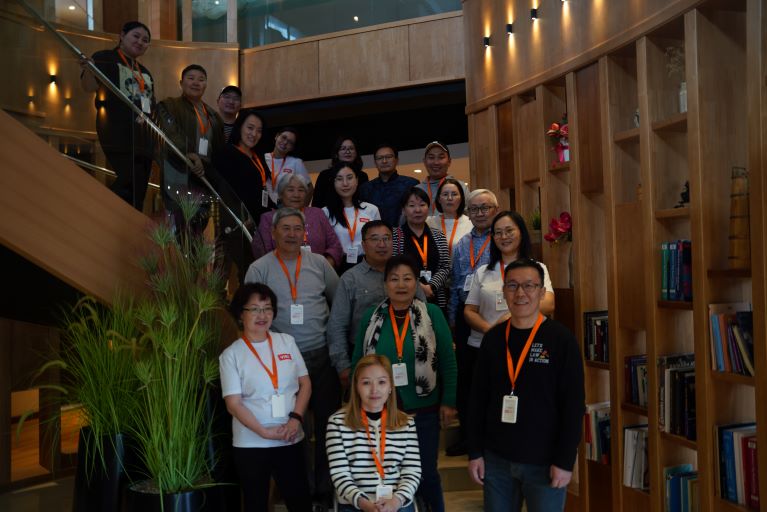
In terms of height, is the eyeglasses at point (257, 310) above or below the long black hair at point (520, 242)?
below

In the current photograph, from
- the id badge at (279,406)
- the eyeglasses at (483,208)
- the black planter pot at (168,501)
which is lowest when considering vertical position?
the black planter pot at (168,501)

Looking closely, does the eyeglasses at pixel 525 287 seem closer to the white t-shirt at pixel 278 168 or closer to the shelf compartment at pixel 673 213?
the shelf compartment at pixel 673 213

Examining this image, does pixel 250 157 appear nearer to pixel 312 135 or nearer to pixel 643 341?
pixel 643 341

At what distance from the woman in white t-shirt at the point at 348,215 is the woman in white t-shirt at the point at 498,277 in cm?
126

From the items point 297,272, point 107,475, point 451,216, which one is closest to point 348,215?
point 451,216

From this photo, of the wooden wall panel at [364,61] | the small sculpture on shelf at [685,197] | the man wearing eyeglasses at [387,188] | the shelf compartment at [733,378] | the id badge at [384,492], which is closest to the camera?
the id badge at [384,492]

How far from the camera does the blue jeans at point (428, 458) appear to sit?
3818mm

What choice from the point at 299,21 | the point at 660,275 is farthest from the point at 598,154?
the point at 299,21

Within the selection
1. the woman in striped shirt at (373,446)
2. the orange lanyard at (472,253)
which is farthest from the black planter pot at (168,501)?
the orange lanyard at (472,253)

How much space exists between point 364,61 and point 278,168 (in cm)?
346

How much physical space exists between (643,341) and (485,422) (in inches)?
66.6

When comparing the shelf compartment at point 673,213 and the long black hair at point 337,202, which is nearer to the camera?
the shelf compartment at point 673,213

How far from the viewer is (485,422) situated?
325 cm

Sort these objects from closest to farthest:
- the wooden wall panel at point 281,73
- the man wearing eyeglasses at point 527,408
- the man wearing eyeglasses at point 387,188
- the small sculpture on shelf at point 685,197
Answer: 1. the man wearing eyeglasses at point 527,408
2. the small sculpture on shelf at point 685,197
3. the man wearing eyeglasses at point 387,188
4. the wooden wall panel at point 281,73
